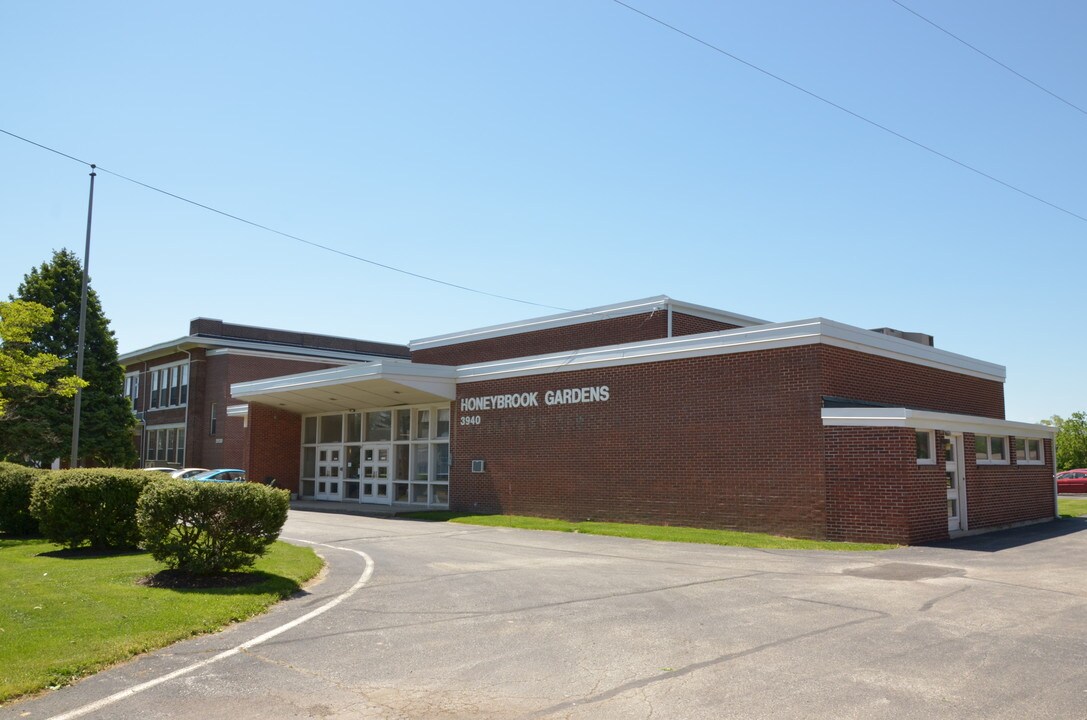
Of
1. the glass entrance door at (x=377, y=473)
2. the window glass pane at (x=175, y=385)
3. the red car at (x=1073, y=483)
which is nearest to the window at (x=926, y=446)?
the glass entrance door at (x=377, y=473)

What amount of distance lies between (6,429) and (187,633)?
33587 mm

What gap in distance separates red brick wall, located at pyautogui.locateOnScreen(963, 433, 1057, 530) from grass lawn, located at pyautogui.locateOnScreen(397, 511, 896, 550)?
455 cm

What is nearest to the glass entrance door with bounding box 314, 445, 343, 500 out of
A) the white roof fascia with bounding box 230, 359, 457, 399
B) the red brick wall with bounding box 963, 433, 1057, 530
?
the white roof fascia with bounding box 230, 359, 457, 399

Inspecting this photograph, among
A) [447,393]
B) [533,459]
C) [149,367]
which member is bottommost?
[533,459]

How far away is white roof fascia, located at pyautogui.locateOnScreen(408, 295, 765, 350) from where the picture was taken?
2659 cm

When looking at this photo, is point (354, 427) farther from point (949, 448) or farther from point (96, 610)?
point (96, 610)

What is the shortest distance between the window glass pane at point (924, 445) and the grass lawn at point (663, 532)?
7.58 feet

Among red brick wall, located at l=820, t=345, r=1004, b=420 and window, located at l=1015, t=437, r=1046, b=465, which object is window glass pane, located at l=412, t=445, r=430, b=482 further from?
window, located at l=1015, t=437, r=1046, b=465

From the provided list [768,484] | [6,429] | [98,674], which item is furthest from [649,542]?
[6,429]

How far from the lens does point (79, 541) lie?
14.7m

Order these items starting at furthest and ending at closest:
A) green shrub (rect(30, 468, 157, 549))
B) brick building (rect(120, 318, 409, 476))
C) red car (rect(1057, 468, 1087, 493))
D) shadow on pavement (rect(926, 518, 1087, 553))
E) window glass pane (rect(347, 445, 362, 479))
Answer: brick building (rect(120, 318, 409, 476))
red car (rect(1057, 468, 1087, 493))
window glass pane (rect(347, 445, 362, 479))
shadow on pavement (rect(926, 518, 1087, 553))
green shrub (rect(30, 468, 157, 549))

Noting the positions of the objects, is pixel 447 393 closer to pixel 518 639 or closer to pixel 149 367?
pixel 518 639

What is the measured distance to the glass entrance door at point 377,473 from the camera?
30922 millimetres

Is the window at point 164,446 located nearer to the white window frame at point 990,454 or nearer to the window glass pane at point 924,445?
the window glass pane at point 924,445
